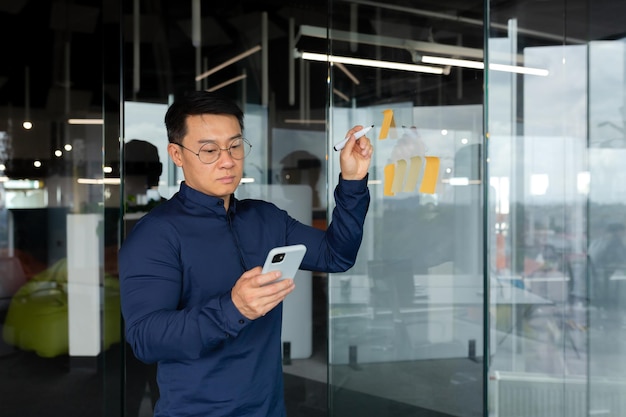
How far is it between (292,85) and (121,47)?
15.5 feet

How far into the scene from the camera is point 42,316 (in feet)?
14.3

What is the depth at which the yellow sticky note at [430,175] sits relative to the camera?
9.85 feet

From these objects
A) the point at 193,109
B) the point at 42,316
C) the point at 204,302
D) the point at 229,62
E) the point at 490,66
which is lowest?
the point at 42,316

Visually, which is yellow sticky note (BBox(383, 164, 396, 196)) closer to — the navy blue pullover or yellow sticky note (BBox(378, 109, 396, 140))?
yellow sticky note (BBox(378, 109, 396, 140))

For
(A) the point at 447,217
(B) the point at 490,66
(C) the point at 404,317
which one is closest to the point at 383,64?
(B) the point at 490,66

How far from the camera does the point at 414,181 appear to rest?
309 cm

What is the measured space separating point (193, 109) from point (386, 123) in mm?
1803

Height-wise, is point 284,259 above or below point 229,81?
below

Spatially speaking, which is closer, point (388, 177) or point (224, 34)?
point (388, 177)

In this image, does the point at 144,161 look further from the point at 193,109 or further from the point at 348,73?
the point at 193,109

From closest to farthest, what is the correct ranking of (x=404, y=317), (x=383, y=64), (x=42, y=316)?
(x=383, y=64) < (x=404, y=317) < (x=42, y=316)

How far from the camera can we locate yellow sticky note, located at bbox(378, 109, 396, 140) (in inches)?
120

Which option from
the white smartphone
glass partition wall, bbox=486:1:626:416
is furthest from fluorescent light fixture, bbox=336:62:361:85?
the white smartphone

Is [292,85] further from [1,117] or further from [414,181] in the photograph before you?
[414,181]
